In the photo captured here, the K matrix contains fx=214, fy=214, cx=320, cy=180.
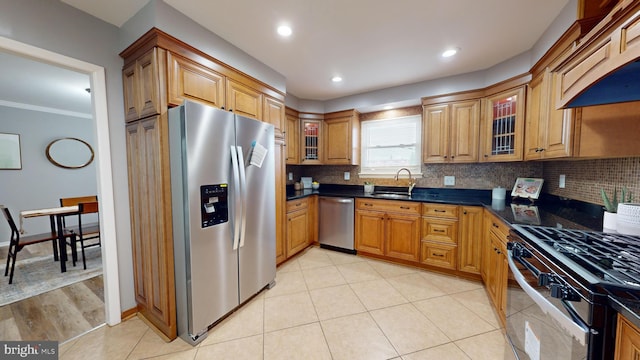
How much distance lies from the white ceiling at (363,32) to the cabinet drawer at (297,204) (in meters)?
1.67

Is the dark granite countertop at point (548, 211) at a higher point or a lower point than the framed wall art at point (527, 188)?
lower

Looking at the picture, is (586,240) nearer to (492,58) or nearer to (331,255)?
(492,58)

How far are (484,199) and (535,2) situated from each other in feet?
6.64

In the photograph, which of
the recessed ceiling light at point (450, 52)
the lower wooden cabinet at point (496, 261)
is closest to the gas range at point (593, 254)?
the lower wooden cabinet at point (496, 261)

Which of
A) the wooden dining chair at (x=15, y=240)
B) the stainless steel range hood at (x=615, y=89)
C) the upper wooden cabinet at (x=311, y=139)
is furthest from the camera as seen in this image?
the upper wooden cabinet at (x=311, y=139)

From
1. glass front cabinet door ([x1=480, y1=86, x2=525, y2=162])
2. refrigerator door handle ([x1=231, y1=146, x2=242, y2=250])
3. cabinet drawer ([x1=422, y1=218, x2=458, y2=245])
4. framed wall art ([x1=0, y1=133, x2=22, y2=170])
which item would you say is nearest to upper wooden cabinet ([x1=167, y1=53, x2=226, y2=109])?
refrigerator door handle ([x1=231, y1=146, x2=242, y2=250])

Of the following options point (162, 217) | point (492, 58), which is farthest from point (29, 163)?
point (492, 58)

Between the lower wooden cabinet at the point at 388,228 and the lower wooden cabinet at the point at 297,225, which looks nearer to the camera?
the lower wooden cabinet at the point at 388,228

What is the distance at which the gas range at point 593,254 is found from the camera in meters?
0.73

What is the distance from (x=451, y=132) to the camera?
2750 millimetres

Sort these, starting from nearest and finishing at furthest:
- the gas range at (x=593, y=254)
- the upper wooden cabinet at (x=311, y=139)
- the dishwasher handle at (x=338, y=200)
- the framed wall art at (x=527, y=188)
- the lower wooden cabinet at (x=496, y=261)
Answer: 1. the gas range at (x=593, y=254)
2. the lower wooden cabinet at (x=496, y=261)
3. the framed wall art at (x=527, y=188)
4. the dishwasher handle at (x=338, y=200)
5. the upper wooden cabinet at (x=311, y=139)

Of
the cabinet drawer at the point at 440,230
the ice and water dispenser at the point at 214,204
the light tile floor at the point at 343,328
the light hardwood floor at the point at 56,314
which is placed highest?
the ice and water dispenser at the point at 214,204

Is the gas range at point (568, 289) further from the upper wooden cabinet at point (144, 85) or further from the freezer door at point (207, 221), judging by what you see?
the upper wooden cabinet at point (144, 85)

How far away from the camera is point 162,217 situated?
5.21 feet
